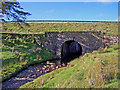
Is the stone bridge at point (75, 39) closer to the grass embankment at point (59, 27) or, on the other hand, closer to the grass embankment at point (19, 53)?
the grass embankment at point (19, 53)

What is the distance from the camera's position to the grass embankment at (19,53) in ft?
56.9

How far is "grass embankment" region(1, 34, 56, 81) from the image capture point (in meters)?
17.4

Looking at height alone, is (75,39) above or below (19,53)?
above

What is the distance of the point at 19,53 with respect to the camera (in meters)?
21.9

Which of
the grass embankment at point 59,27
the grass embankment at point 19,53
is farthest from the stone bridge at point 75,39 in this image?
the grass embankment at point 59,27

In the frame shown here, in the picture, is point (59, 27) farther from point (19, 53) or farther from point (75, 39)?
point (19, 53)

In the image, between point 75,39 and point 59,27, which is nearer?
point 75,39

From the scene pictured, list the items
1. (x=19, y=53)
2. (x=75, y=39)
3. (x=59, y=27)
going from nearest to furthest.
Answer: (x=19, y=53), (x=75, y=39), (x=59, y=27)

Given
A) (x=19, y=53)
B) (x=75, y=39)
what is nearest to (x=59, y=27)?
(x=75, y=39)

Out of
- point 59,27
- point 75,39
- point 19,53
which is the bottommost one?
point 19,53

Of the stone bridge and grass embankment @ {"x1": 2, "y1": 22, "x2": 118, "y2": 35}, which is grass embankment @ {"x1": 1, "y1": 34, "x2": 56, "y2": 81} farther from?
grass embankment @ {"x1": 2, "y1": 22, "x2": 118, "y2": 35}

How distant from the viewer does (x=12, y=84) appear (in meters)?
13.3

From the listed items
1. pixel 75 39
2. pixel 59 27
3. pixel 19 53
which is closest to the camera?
pixel 19 53

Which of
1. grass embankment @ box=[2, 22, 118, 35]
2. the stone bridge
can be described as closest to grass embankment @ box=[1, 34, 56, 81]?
the stone bridge
